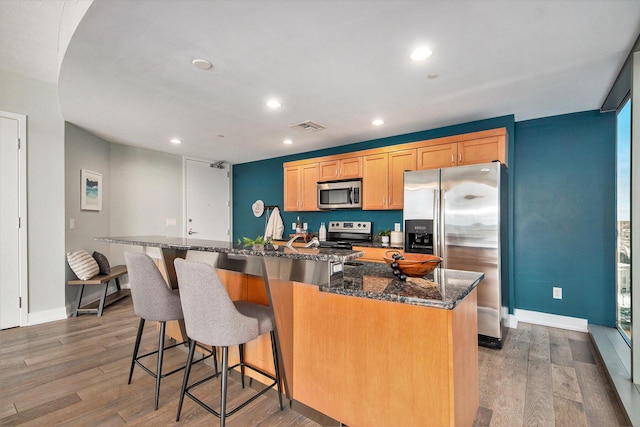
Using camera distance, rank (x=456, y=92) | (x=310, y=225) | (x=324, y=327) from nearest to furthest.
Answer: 1. (x=324, y=327)
2. (x=456, y=92)
3. (x=310, y=225)

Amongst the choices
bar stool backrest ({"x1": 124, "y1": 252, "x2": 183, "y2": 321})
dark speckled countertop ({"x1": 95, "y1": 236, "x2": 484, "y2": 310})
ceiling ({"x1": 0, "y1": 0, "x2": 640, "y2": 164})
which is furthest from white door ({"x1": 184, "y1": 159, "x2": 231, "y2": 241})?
dark speckled countertop ({"x1": 95, "y1": 236, "x2": 484, "y2": 310})

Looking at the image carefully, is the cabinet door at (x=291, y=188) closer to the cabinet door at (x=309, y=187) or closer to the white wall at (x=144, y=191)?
the cabinet door at (x=309, y=187)

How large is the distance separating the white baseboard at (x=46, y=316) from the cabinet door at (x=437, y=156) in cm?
478

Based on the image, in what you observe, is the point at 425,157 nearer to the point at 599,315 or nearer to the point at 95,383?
the point at 599,315

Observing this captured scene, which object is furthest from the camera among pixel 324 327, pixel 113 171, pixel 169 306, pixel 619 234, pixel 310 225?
pixel 310 225

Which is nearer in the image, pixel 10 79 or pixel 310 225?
pixel 10 79

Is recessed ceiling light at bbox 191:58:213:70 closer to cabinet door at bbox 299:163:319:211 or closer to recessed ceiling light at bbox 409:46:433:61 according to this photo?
recessed ceiling light at bbox 409:46:433:61

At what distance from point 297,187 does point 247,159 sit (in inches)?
64.5

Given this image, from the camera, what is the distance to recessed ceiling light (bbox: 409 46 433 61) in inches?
83.0

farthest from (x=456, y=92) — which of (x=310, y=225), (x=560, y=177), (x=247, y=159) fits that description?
Result: (x=247, y=159)

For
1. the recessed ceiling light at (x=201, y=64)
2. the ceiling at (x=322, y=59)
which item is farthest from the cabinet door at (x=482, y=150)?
the recessed ceiling light at (x=201, y=64)

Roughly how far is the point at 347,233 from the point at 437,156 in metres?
Result: 1.86

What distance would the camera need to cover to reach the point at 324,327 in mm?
1705

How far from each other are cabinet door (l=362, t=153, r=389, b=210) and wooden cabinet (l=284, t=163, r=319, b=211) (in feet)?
2.89
